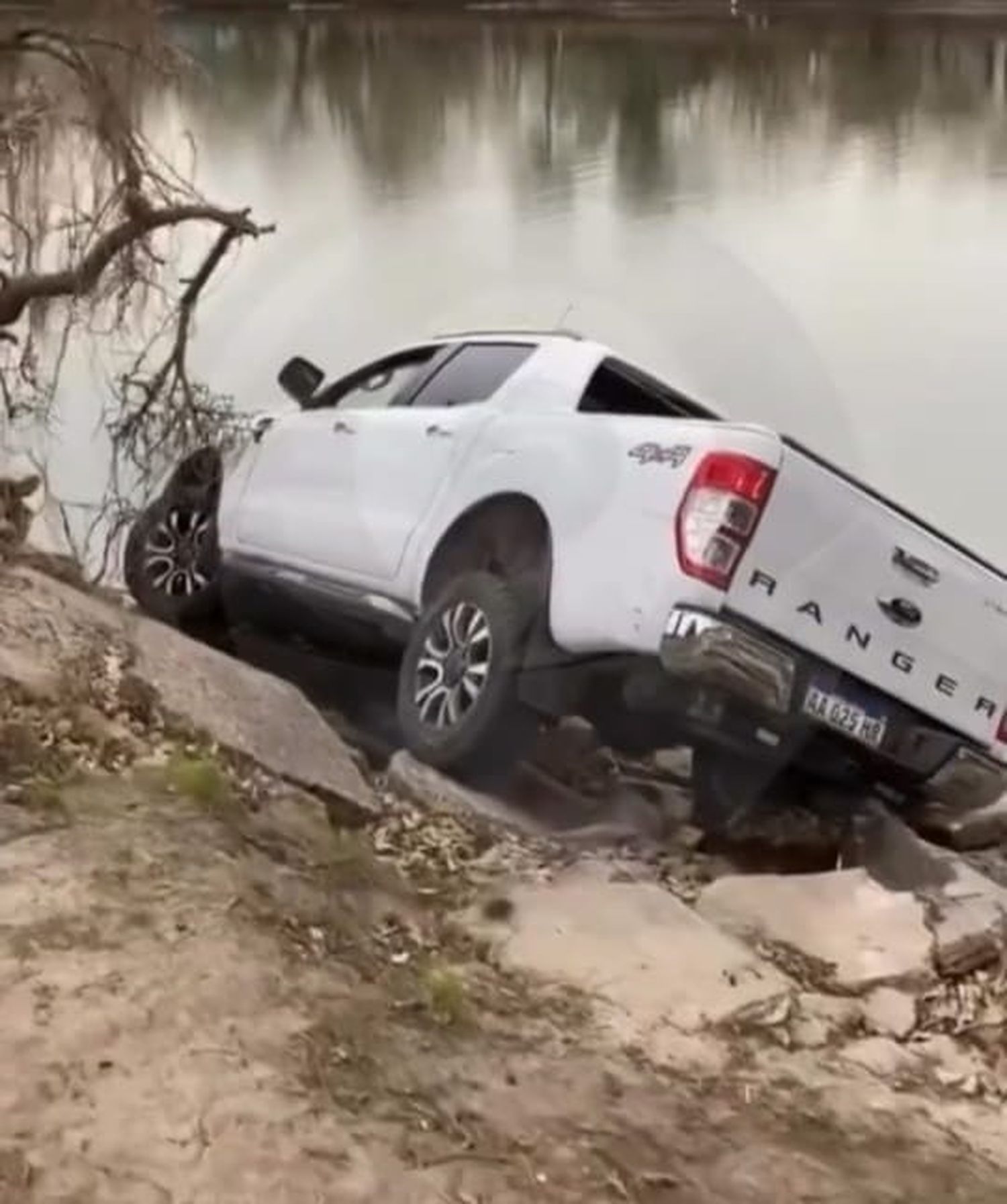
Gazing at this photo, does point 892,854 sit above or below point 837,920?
below

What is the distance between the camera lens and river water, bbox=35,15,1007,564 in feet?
32.8

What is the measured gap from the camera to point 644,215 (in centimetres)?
1338

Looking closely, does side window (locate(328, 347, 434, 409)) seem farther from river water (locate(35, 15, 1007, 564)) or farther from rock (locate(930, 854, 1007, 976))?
rock (locate(930, 854, 1007, 976))

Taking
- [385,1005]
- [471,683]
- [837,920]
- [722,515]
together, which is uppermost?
[722,515]

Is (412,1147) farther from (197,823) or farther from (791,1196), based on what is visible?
(197,823)

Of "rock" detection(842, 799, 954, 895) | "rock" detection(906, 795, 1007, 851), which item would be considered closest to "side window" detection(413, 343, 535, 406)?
"rock" detection(842, 799, 954, 895)

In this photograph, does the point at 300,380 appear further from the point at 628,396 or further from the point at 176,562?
the point at 628,396

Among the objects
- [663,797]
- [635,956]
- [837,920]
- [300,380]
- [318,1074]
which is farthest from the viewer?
[300,380]

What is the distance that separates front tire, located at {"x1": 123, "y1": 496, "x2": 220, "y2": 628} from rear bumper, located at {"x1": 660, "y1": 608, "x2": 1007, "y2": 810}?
351 cm

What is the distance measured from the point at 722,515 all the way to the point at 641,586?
37 centimetres

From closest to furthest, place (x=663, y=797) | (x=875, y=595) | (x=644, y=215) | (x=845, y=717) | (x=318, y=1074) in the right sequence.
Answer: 1. (x=318, y=1074)
2. (x=875, y=595)
3. (x=845, y=717)
4. (x=663, y=797)
5. (x=644, y=215)

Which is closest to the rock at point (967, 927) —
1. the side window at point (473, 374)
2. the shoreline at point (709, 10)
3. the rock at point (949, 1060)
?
the rock at point (949, 1060)

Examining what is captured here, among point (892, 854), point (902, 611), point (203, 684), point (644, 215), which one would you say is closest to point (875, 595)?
point (902, 611)

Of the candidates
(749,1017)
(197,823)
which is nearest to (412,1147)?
(749,1017)
